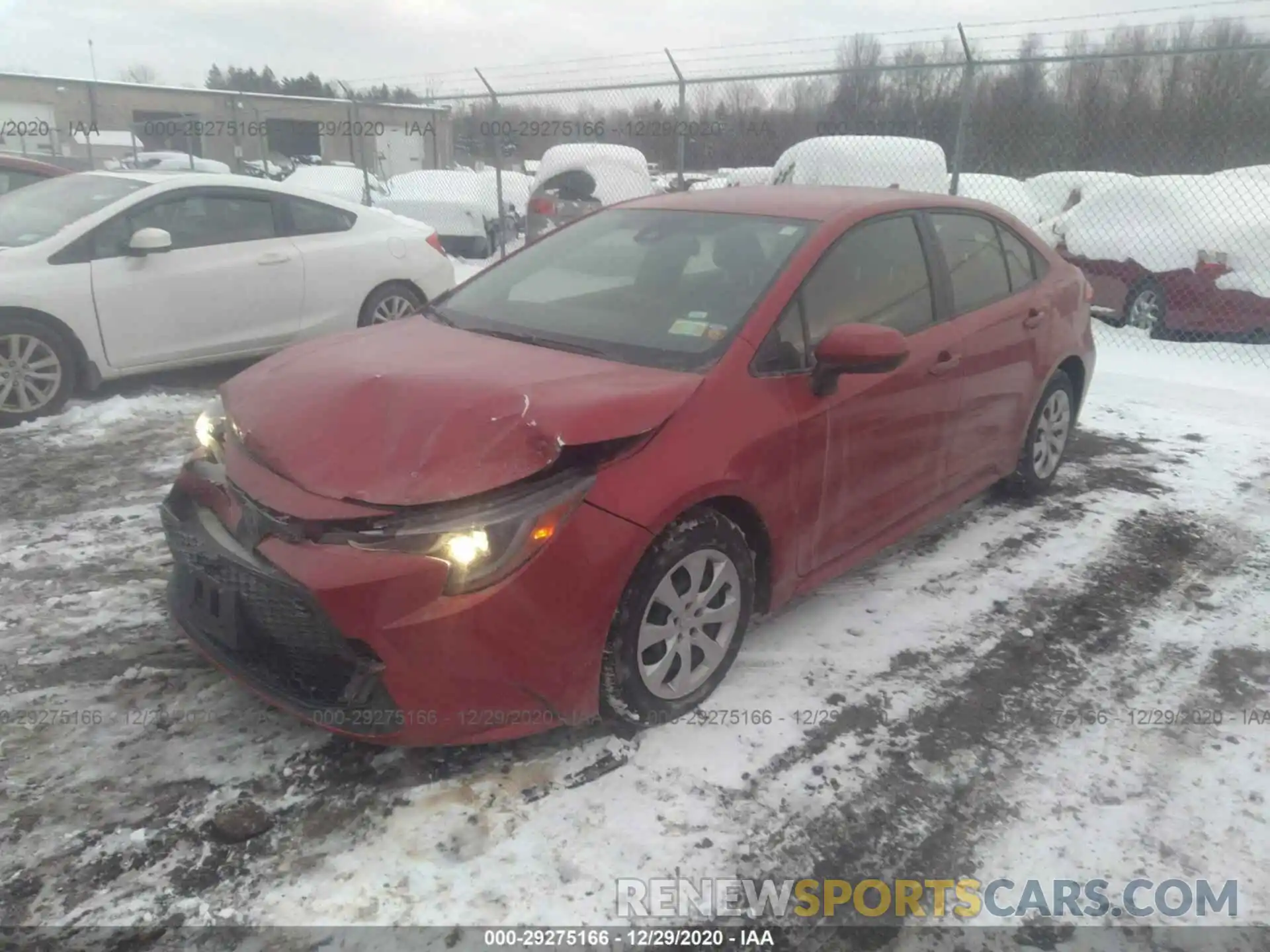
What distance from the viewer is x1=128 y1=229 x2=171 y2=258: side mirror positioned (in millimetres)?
5746

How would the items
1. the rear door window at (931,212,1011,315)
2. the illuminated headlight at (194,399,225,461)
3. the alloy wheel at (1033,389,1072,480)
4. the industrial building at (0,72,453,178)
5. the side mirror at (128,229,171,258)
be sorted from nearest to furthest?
the illuminated headlight at (194,399,225,461) → the rear door window at (931,212,1011,315) → the alloy wheel at (1033,389,1072,480) → the side mirror at (128,229,171,258) → the industrial building at (0,72,453,178)

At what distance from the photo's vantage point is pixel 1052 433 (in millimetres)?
4949

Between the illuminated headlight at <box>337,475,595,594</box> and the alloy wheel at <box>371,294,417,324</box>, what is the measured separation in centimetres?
496

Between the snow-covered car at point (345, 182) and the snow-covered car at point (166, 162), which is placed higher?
the snow-covered car at point (166, 162)

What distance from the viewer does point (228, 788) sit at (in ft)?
8.48

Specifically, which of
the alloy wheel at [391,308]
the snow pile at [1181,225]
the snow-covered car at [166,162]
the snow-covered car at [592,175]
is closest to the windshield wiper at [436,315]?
the alloy wheel at [391,308]

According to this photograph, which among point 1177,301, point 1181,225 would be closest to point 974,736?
point 1177,301

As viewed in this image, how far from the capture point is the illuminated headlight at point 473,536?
7.86ft

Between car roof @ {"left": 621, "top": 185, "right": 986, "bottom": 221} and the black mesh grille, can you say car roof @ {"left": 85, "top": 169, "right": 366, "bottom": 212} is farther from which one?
the black mesh grille

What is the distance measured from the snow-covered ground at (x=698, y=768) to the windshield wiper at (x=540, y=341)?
1.20 m

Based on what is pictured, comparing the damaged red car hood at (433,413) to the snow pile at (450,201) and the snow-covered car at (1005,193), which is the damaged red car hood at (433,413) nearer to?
the snow-covered car at (1005,193)

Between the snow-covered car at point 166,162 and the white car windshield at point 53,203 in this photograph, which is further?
the snow-covered car at point 166,162

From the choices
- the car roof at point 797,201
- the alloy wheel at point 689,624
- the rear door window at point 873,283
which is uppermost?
the car roof at point 797,201

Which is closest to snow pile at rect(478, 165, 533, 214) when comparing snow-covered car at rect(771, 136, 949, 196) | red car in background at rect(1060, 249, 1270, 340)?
snow-covered car at rect(771, 136, 949, 196)
